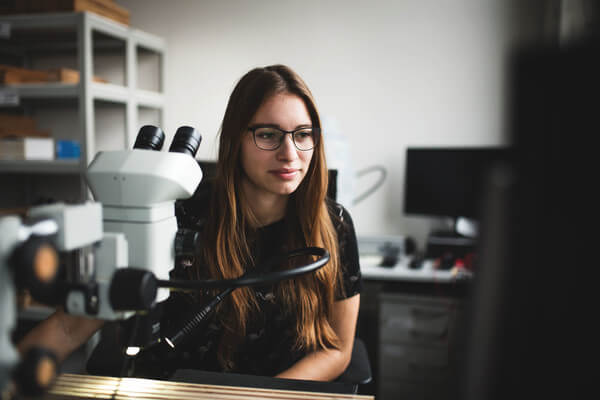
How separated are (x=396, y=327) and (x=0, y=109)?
8.78 feet

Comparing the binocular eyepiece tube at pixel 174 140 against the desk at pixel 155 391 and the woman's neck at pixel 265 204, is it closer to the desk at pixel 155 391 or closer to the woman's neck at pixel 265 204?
the desk at pixel 155 391

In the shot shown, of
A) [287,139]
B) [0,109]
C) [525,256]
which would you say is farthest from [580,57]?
[0,109]

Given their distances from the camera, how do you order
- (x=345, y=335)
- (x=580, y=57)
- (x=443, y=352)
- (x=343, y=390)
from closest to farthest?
(x=580, y=57), (x=343, y=390), (x=345, y=335), (x=443, y=352)

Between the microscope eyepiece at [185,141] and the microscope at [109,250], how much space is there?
56mm

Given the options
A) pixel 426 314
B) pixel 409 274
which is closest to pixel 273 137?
pixel 409 274

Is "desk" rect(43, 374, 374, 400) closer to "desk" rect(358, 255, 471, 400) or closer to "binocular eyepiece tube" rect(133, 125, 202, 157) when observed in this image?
"binocular eyepiece tube" rect(133, 125, 202, 157)

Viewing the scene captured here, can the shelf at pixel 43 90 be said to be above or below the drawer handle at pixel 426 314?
above

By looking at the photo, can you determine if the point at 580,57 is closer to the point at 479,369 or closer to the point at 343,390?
the point at 479,369

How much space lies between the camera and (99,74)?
2654 mm

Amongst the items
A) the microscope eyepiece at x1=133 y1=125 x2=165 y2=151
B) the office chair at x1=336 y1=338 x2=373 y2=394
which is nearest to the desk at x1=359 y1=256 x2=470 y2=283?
the office chair at x1=336 y1=338 x2=373 y2=394

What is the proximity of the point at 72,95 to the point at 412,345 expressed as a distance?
2.04m

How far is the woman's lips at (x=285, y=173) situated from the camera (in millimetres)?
992

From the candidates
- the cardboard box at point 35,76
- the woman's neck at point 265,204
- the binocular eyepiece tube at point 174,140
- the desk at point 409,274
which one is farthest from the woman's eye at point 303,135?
the cardboard box at point 35,76

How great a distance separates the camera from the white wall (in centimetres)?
225
